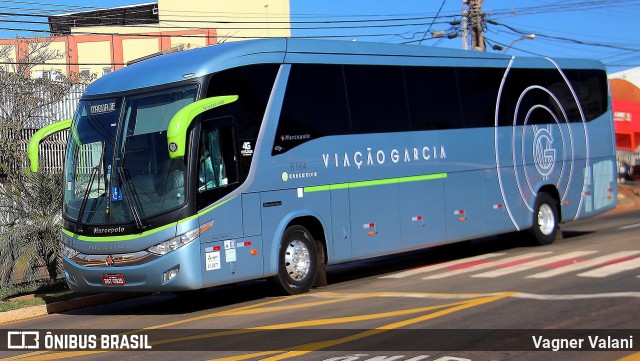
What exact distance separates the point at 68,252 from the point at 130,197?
1.63 metres

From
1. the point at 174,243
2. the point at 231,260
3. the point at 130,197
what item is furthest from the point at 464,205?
the point at 130,197

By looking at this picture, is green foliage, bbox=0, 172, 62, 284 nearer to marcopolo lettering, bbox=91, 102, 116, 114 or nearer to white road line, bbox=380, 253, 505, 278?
marcopolo lettering, bbox=91, 102, 116, 114

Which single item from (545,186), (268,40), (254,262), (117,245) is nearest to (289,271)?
(254,262)

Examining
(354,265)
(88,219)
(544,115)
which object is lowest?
(354,265)

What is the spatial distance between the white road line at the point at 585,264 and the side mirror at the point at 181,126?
5979mm

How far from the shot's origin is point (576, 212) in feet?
64.0

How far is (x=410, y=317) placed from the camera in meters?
10.2

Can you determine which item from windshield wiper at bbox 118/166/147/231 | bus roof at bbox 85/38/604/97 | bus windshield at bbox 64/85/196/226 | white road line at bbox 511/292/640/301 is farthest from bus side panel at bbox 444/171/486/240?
windshield wiper at bbox 118/166/147/231

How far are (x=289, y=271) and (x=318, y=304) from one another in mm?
1346

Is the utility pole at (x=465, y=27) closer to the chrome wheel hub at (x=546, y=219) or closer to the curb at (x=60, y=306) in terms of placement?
the chrome wheel hub at (x=546, y=219)

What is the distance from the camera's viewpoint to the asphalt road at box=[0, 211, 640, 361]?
8492 millimetres

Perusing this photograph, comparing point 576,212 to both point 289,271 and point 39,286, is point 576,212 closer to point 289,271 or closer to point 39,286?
point 289,271

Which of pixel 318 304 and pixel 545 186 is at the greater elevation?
pixel 545 186

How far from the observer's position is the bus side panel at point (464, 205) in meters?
16.1
